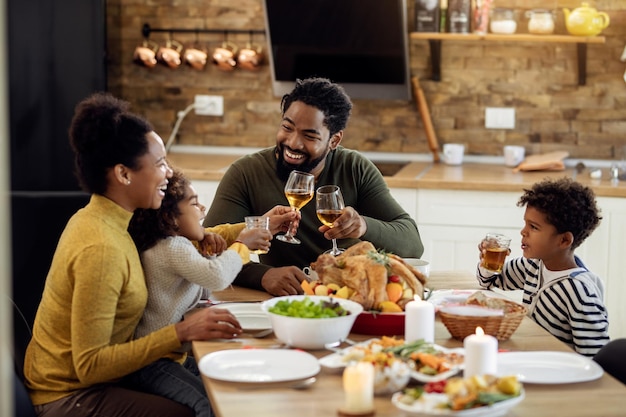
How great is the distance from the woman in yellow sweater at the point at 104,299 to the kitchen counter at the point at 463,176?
1916 mm

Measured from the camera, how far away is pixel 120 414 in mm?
2104

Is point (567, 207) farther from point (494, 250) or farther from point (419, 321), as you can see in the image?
point (419, 321)

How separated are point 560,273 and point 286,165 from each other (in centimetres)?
92

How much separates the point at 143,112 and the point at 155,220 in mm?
2954

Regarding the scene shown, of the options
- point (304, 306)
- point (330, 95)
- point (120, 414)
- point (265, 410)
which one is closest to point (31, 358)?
point (120, 414)

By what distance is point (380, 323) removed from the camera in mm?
2053

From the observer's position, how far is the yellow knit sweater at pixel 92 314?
201 cm

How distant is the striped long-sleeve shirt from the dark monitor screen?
2254mm

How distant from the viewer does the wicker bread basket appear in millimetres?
1987

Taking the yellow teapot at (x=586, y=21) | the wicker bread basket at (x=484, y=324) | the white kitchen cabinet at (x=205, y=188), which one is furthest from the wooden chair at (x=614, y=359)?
the yellow teapot at (x=586, y=21)

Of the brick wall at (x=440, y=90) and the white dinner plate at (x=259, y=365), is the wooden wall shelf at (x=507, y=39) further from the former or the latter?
the white dinner plate at (x=259, y=365)

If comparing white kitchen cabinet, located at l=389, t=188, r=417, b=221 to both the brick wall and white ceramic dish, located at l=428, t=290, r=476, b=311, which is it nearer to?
the brick wall

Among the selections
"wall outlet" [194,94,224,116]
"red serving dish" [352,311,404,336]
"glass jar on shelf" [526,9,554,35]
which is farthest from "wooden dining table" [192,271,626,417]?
"wall outlet" [194,94,224,116]

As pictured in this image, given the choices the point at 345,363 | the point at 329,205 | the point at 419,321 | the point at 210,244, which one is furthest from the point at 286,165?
the point at 345,363
